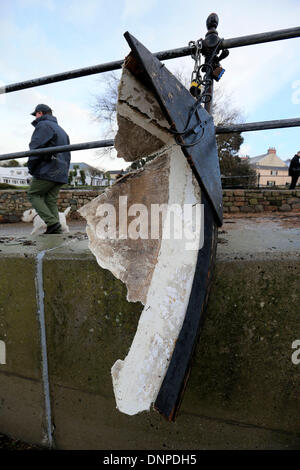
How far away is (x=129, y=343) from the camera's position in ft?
Result: 3.48

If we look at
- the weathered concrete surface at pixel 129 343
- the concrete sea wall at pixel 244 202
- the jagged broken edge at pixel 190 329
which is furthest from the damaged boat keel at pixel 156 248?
the concrete sea wall at pixel 244 202

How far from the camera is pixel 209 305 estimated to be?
38.7 inches

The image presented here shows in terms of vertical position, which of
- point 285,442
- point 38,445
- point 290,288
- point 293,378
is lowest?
point 38,445

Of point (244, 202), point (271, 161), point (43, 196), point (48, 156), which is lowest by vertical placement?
point (43, 196)

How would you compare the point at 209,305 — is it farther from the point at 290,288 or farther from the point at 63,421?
the point at 63,421

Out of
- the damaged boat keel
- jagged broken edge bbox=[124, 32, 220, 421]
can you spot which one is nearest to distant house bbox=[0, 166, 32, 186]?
the damaged boat keel

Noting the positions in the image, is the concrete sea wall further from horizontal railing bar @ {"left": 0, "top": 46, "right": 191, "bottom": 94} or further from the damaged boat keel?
the damaged boat keel

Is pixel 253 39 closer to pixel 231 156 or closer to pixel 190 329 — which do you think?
pixel 190 329

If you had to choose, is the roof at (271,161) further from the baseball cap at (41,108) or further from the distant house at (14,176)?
the baseball cap at (41,108)

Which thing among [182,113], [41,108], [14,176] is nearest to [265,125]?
[182,113]

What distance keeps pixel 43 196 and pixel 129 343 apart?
2.43m

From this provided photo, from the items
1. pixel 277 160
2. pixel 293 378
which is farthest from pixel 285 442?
pixel 277 160

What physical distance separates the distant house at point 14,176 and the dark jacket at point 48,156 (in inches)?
1796
